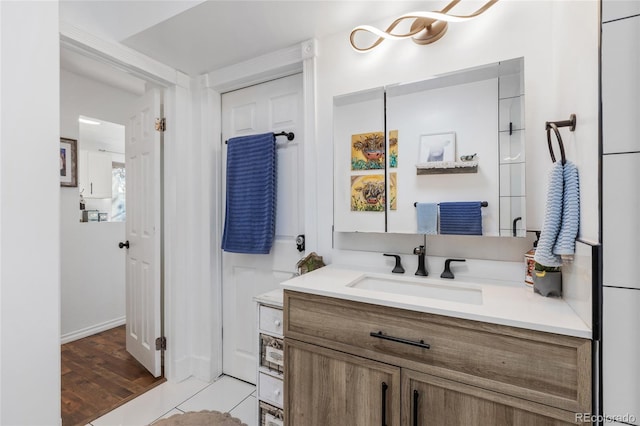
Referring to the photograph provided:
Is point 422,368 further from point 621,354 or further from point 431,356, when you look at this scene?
point 621,354

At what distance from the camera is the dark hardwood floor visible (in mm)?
1842

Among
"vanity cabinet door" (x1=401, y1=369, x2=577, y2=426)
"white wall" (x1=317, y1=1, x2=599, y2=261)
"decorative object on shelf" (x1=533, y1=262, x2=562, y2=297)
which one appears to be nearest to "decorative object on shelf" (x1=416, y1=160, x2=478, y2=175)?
"white wall" (x1=317, y1=1, x2=599, y2=261)

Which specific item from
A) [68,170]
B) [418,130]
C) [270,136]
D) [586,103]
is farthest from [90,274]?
[586,103]

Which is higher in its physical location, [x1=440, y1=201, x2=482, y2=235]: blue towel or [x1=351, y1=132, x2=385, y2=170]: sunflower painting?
[x1=351, y1=132, x2=385, y2=170]: sunflower painting

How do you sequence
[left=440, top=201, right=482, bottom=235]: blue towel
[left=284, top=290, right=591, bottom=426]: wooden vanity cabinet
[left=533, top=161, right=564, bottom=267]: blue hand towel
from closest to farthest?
[left=284, top=290, right=591, bottom=426]: wooden vanity cabinet
[left=533, top=161, right=564, bottom=267]: blue hand towel
[left=440, top=201, right=482, bottom=235]: blue towel

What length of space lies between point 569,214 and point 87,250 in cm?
357

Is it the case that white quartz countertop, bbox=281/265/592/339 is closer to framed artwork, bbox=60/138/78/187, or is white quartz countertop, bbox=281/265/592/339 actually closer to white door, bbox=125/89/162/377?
white door, bbox=125/89/162/377

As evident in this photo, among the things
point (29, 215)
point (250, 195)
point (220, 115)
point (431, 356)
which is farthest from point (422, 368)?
point (220, 115)

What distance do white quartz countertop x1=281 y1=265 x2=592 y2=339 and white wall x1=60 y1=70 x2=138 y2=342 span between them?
99.4 inches

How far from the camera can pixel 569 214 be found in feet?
3.14

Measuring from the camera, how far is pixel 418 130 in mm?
1456

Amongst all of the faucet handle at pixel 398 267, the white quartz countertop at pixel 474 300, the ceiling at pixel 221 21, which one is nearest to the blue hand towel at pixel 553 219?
the white quartz countertop at pixel 474 300

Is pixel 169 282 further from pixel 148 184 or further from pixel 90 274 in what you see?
pixel 90 274

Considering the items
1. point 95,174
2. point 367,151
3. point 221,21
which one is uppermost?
point 221,21
